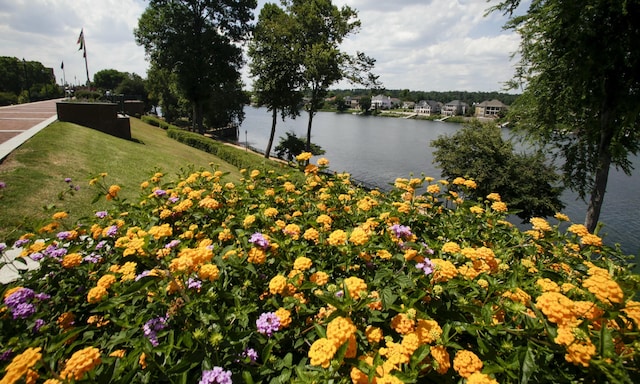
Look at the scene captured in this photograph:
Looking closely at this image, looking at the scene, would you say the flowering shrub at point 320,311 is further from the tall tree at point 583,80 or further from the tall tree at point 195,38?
the tall tree at point 195,38

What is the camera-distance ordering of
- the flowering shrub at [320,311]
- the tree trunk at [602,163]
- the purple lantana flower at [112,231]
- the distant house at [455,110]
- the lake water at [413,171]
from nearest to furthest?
the flowering shrub at [320,311]
the purple lantana flower at [112,231]
the tree trunk at [602,163]
the lake water at [413,171]
the distant house at [455,110]

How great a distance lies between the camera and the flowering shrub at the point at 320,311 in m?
1.38

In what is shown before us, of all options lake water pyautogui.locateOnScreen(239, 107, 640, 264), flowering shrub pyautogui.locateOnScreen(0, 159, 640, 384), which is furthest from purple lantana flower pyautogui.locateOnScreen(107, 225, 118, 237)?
lake water pyautogui.locateOnScreen(239, 107, 640, 264)

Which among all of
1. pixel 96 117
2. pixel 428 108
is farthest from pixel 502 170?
pixel 428 108

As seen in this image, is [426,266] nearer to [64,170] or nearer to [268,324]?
[268,324]

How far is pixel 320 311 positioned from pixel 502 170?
15.9 metres

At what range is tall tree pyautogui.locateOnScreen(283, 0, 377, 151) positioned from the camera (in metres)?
19.1

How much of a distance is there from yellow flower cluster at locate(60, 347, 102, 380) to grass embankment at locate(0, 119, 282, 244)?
6.30ft

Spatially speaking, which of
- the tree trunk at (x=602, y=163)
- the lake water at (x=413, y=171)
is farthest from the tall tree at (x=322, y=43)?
the tree trunk at (x=602, y=163)


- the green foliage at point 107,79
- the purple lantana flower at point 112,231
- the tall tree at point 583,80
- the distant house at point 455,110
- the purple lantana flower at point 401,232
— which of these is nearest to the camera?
the purple lantana flower at point 401,232

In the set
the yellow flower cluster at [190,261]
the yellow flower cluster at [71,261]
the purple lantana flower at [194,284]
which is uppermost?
the yellow flower cluster at [190,261]

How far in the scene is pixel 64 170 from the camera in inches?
316

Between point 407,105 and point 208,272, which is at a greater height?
point 407,105

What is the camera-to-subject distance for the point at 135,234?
2367 mm
